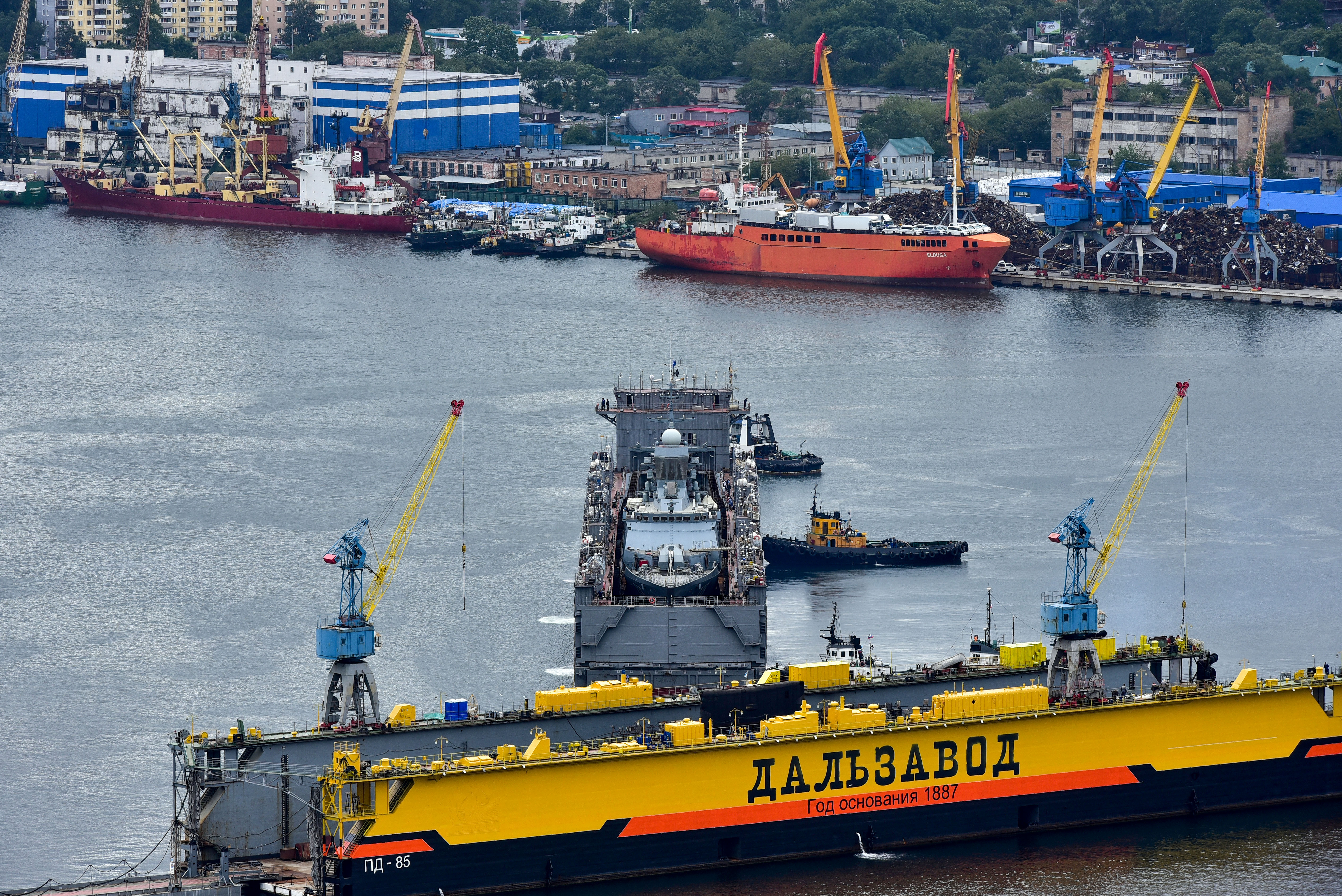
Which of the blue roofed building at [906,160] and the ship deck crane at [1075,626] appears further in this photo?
the blue roofed building at [906,160]

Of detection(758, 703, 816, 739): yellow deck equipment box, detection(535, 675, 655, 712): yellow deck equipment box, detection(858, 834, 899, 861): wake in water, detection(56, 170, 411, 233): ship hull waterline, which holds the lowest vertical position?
detection(858, 834, 899, 861): wake in water

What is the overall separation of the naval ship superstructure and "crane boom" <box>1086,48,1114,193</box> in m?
55.9

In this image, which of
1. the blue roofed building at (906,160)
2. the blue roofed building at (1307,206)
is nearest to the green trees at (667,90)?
the blue roofed building at (906,160)

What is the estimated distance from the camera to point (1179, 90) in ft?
429

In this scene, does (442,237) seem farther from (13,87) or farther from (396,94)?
(13,87)

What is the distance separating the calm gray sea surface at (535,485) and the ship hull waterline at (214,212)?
13.2m

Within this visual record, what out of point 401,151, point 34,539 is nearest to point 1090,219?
point 401,151

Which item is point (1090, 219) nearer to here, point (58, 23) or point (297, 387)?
point (297, 387)

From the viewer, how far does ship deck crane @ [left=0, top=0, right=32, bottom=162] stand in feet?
450

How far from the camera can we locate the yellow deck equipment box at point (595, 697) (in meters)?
35.0

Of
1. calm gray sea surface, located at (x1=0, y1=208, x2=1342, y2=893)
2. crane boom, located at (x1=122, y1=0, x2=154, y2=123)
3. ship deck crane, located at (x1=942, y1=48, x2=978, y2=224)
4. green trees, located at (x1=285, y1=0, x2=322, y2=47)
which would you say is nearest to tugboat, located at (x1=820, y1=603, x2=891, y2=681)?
calm gray sea surface, located at (x1=0, y1=208, x2=1342, y2=893)

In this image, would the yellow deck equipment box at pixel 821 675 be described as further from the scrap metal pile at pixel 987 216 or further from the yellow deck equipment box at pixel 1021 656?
the scrap metal pile at pixel 987 216

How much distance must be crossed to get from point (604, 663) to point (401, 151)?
92488 millimetres

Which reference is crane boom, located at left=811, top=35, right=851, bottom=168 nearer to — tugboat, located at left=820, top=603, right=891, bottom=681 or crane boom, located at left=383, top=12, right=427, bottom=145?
crane boom, located at left=383, top=12, right=427, bottom=145
